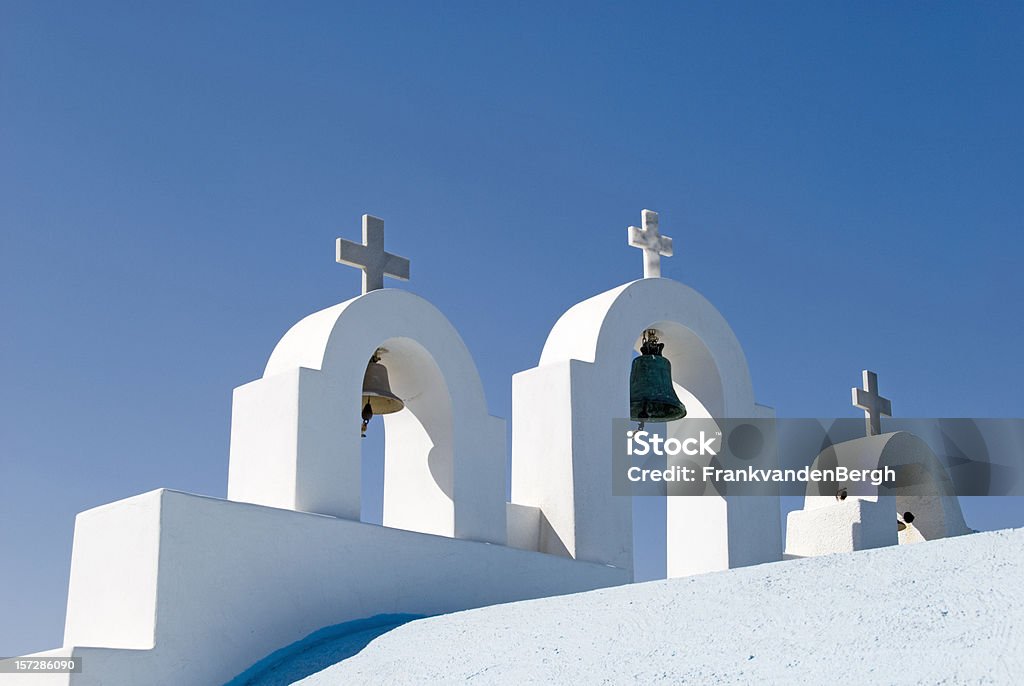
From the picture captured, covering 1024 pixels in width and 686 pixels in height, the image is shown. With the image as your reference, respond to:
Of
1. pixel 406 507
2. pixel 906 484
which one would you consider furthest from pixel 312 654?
pixel 906 484

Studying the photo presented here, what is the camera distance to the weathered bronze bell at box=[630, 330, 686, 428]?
1019 cm

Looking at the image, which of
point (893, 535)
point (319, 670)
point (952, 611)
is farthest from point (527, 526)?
point (952, 611)

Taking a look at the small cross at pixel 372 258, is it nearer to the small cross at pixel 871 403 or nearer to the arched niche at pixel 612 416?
the arched niche at pixel 612 416

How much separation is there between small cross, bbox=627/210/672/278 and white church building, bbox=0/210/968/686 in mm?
19

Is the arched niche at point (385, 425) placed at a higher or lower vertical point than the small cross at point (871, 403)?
lower

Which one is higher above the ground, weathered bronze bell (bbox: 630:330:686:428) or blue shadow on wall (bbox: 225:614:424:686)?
weathered bronze bell (bbox: 630:330:686:428)

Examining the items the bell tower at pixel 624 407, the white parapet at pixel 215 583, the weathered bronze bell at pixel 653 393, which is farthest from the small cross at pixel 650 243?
the white parapet at pixel 215 583

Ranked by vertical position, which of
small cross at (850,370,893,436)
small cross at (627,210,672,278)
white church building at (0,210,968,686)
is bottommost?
white church building at (0,210,968,686)

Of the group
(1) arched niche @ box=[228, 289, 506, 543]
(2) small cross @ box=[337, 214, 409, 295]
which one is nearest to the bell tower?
(1) arched niche @ box=[228, 289, 506, 543]

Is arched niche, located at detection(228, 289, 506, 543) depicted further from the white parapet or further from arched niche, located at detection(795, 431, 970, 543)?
arched niche, located at detection(795, 431, 970, 543)

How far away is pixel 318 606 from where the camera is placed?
7727 mm

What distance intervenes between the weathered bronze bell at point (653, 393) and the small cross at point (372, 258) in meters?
2.16

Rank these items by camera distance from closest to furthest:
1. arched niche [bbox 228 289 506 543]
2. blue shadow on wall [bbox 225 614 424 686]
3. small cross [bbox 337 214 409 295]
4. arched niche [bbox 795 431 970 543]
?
blue shadow on wall [bbox 225 614 424 686] → arched niche [bbox 228 289 506 543] → small cross [bbox 337 214 409 295] → arched niche [bbox 795 431 970 543]

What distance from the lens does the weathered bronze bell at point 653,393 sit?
33.4 ft
